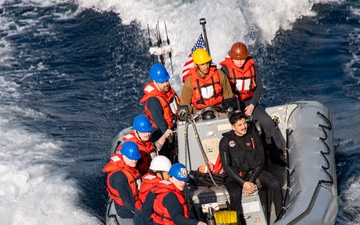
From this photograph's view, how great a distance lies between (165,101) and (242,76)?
1207mm

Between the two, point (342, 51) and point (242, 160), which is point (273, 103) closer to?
point (342, 51)

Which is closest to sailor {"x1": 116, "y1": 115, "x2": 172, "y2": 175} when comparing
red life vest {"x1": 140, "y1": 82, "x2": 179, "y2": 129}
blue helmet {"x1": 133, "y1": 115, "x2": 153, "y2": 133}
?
blue helmet {"x1": 133, "y1": 115, "x2": 153, "y2": 133}

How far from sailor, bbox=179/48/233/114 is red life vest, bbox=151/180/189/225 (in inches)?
101

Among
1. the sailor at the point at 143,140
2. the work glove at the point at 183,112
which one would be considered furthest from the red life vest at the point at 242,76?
the sailor at the point at 143,140

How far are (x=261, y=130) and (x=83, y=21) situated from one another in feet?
37.8

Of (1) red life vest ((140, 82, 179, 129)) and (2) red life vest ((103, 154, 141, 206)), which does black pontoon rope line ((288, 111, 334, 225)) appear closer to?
(2) red life vest ((103, 154, 141, 206))

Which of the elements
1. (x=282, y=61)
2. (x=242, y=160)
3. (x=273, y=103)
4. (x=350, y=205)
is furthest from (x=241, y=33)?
(x=242, y=160)

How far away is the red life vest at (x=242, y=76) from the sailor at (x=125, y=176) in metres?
2.40

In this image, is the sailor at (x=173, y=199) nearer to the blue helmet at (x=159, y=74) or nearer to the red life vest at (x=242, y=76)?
the blue helmet at (x=159, y=74)

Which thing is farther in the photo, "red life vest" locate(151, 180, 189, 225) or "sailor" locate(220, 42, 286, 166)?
"sailor" locate(220, 42, 286, 166)

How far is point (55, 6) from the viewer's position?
83.0 feet

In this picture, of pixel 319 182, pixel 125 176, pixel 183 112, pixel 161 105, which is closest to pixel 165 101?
pixel 161 105

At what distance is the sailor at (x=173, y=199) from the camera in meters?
10.6

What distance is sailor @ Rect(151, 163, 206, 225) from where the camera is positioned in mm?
10609
